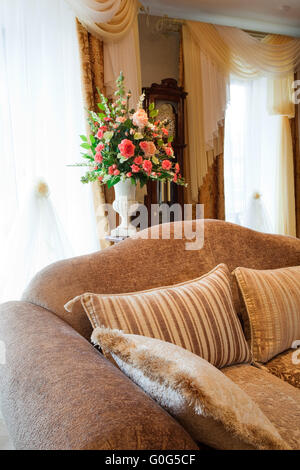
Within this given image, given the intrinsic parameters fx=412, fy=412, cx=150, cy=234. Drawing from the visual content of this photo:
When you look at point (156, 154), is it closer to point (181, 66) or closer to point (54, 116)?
point (54, 116)

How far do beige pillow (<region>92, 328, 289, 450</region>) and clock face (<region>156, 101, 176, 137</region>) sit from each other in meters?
3.06

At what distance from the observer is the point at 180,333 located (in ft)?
3.76

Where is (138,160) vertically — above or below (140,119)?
below

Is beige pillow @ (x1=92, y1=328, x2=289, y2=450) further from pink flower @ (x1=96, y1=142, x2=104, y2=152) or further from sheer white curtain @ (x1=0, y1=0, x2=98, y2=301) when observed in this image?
sheer white curtain @ (x1=0, y1=0, x2=98, y2=301)

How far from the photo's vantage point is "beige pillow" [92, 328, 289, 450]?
628 mm

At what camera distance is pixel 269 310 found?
136 centimetres

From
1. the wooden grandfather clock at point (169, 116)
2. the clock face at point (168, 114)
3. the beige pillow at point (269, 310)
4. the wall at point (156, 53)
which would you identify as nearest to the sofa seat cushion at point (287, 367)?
the beige pillow at point (269, 310)

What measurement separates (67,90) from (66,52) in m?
0.28

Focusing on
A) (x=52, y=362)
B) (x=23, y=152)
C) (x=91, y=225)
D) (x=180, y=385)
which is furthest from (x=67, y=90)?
(x=180, y=385)

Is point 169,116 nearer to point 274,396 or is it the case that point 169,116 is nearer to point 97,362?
point 274,396

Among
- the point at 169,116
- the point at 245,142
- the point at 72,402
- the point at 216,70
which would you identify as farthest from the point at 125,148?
the point at 245,142

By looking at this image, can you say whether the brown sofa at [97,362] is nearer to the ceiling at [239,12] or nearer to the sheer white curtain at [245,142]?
the sheer white curtain at [245,142]

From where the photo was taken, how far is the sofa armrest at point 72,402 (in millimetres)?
603

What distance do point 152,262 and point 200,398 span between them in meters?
0.84
